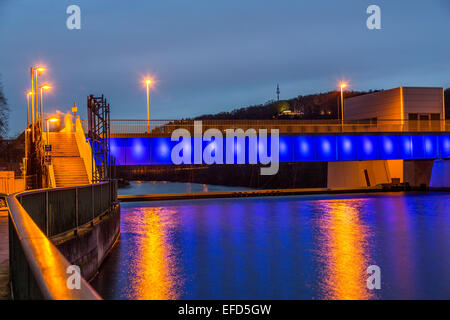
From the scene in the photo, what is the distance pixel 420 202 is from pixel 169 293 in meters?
37.0

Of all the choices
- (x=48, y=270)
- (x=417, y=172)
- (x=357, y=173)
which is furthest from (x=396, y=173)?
(x=48, y=270)

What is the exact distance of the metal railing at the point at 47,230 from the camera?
3.07m

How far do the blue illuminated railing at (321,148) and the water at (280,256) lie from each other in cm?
1010

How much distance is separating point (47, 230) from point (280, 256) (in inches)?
429

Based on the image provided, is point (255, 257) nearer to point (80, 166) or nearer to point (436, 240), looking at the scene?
point (436, 240)

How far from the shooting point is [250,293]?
529 inches

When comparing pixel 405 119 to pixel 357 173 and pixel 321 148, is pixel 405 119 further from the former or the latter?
pixel 321 148

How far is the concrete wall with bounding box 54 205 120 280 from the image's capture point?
12.3 meters

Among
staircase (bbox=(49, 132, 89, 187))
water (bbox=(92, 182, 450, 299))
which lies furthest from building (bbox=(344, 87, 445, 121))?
staircase (bbox=(49, 132, 89, 187))

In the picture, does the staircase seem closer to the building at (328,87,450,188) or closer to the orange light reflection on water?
the orange light reflection on water

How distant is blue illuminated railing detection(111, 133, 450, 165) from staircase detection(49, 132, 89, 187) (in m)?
10.1

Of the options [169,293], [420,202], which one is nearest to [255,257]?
[169,293]

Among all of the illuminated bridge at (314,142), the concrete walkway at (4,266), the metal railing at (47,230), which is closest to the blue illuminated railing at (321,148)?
the illuminated bridge at (314,142)

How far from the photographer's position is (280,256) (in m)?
19.8
